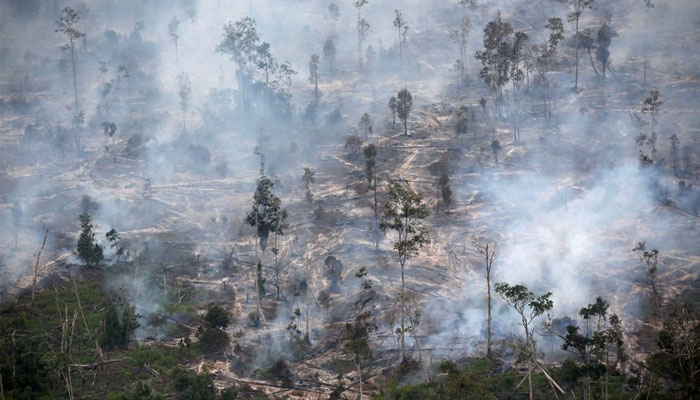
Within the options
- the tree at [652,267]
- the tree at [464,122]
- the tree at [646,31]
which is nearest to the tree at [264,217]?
the tree at [652,267]

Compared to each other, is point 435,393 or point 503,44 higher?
point 503,44

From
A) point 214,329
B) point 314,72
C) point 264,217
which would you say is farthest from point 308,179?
point 314,72

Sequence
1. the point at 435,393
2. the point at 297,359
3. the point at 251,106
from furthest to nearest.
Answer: the point at 251,106 → the point at 297,359 → the point at 435,393

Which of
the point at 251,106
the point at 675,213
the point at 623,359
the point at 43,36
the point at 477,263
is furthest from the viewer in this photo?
the point at 43,36

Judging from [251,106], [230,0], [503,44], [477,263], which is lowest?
[477,263]

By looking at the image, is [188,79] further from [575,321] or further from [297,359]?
[575,321]

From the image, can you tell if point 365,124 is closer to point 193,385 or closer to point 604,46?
point 604,46

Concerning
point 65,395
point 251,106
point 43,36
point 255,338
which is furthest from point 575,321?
point 43,36
